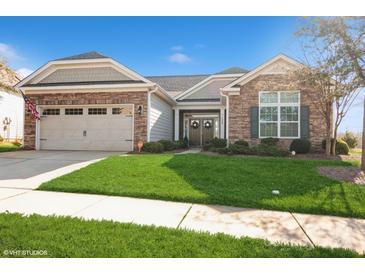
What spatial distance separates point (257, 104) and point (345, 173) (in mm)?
5991

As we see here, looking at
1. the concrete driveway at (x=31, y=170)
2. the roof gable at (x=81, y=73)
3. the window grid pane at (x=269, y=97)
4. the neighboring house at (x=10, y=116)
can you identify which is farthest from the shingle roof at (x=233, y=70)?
the neighboring house at (x=10, y=116)

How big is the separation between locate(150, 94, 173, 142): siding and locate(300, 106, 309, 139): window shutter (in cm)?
698

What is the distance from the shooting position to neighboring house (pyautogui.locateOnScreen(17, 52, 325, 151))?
1197 cm

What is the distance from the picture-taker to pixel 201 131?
1938 cm

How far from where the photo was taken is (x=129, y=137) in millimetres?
13008

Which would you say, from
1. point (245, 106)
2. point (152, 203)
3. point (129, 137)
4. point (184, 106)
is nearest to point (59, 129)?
point (129, 137)

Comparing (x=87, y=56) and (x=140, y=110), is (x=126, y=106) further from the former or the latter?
(x=87, y=56)

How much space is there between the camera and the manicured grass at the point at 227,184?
5.04 meters

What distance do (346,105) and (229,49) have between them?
5.20m

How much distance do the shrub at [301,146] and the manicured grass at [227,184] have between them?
2641 mm

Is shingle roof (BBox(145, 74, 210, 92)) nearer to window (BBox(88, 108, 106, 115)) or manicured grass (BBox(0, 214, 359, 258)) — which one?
window (BBox(88, 108, 106, 115))

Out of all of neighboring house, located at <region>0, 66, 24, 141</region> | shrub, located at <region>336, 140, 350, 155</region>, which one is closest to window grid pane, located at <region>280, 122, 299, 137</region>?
shrub, located at <region>336, 140, 350, 155</region>

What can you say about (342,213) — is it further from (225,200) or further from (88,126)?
(88,126)

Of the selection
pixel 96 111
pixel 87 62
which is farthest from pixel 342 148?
pixel 87 62
